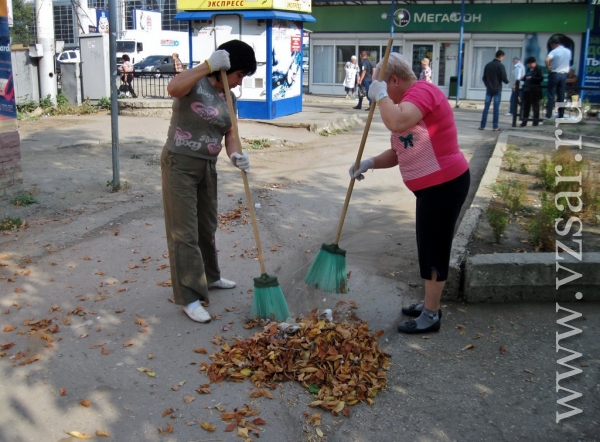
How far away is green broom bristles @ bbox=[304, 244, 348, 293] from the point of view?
4.76 metres

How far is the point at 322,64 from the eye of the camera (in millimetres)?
27812

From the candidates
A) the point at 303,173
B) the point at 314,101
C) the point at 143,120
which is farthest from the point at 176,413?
the point at 314,101

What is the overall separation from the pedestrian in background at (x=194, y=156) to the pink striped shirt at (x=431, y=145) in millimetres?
1188

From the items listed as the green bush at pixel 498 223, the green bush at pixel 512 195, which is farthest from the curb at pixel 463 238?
the green bush at pixel 498 223

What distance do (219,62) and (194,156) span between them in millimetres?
678

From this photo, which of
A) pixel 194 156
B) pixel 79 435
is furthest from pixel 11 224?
pixel 79 435

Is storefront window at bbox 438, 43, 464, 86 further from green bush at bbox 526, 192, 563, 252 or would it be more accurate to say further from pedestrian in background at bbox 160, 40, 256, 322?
pedestrian in background at bbox 160, 40, 256, 322

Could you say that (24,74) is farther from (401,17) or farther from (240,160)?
(401,17)

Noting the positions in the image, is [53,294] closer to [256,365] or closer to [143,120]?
[256,365]

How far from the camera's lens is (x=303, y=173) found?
9914mm

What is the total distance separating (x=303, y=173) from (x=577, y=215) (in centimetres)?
459

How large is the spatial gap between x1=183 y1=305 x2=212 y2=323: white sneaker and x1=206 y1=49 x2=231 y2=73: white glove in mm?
1713

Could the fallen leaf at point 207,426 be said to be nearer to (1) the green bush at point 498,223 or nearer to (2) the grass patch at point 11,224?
(1) the green bush at point 498,223

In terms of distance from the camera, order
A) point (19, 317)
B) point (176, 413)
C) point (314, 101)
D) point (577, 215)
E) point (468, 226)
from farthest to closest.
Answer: point (314, 101) < point (577, 215) < point (468, 226) < point (19, 317) < point (176, 413)
